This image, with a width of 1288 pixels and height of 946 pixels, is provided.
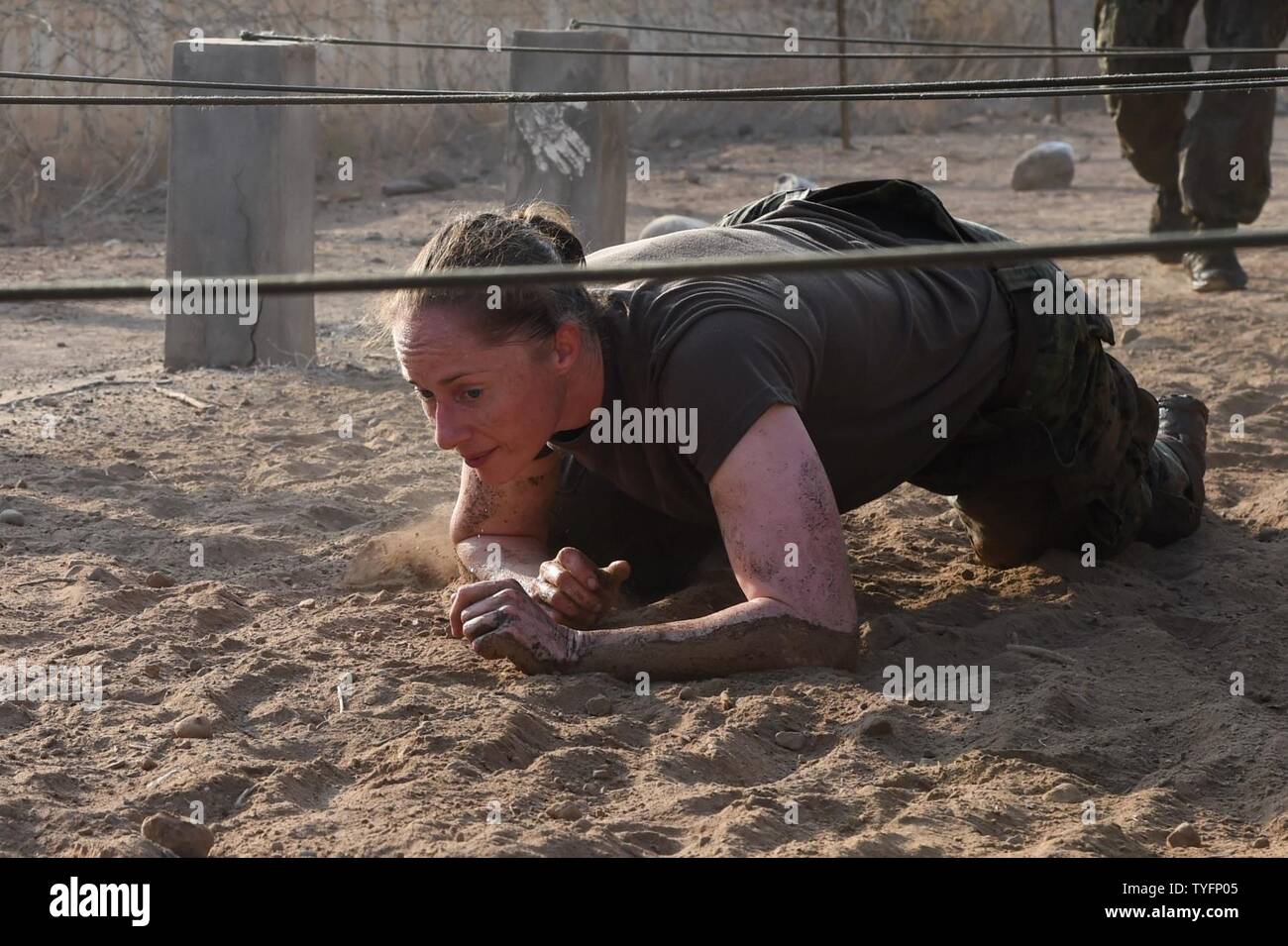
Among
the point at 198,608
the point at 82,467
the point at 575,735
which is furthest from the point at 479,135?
the point at 575,735

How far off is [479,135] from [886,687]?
30.2 ft

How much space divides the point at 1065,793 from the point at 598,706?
78 cm

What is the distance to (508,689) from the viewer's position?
272 cm

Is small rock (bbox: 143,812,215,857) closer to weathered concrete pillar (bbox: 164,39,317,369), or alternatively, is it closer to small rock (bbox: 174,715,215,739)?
small rock (bbox: 174,715,215,739)

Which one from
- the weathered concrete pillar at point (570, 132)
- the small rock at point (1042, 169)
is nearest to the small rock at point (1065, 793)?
the weathered concrete pillar at point (570, 132)

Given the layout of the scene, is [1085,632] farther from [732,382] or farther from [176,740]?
[176,740]

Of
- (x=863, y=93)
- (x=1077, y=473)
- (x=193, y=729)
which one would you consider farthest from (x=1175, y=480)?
(x=193, y=729)

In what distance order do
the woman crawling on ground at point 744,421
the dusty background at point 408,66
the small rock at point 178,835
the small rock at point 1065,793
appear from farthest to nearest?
the dusty background at point 408,66 → the woman crawling on ground at point 744,421 → the small rock at point 1065,793 → the small rock at point 178,835

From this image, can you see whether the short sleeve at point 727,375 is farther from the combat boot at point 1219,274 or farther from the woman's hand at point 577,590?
the combat boot at point 1219,274

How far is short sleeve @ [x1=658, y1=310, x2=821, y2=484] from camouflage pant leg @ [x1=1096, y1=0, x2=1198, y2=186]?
413cm

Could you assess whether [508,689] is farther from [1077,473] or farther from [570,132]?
[570,132]

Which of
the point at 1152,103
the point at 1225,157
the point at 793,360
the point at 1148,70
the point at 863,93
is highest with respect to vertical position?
the point at 1148,70

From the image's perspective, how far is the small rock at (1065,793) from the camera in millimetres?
2332

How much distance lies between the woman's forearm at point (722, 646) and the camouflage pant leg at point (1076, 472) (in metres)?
0.72
